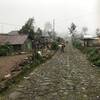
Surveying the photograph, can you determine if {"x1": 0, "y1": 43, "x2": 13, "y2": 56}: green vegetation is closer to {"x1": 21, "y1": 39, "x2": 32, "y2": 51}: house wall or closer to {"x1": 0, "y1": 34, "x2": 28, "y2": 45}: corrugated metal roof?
{"x1": 0, "y1": 34, "x2": 28, "y2": 45}: corrugated metal roof

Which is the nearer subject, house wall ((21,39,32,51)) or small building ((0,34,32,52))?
small building ((0,34,32,52))

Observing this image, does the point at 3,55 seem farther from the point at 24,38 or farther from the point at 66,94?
the point at 66,94

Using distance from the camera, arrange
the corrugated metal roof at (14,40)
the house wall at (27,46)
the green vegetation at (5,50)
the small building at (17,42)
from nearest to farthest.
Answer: the green vegetation at (5,50)
the small building at (17,42)
the corrugated metal roof at (14,40)
the house wall at (27,46)

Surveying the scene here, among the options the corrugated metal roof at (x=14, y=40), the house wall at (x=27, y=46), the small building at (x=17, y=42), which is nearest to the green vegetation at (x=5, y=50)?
the small building at (x=17, y=42)

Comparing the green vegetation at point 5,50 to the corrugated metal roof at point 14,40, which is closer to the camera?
the green vegetation at point 5,50

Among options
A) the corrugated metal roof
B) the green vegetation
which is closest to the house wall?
the corrugated metal roof

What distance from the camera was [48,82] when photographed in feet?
36.3

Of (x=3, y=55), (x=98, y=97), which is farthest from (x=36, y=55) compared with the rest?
(x=98, y=97)

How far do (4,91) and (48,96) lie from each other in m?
2.20

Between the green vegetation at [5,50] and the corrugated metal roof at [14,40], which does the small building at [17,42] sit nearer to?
the corrugated metal roof at [14,40]

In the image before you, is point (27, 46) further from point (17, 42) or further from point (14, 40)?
point (17, 42)

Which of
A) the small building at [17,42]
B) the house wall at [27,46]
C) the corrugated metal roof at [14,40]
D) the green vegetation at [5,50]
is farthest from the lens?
the house wall at [27,46]

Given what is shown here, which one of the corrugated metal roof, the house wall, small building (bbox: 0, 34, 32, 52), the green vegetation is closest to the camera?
the green vegetation

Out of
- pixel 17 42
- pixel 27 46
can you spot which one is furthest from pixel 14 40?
pixel 27 46
